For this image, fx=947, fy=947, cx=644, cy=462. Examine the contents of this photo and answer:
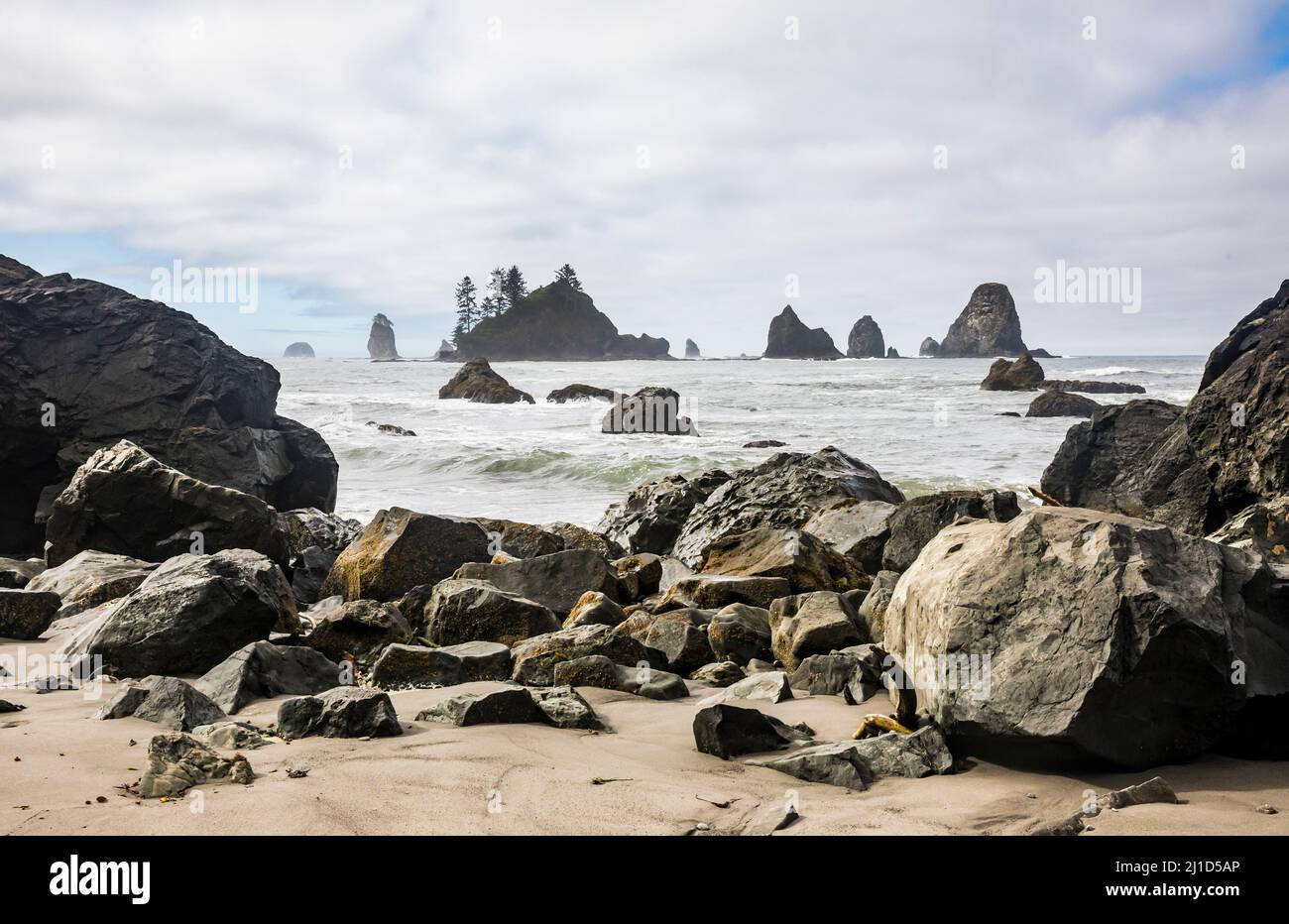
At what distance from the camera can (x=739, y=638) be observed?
5855mm

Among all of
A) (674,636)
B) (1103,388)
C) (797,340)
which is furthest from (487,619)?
(797,340)

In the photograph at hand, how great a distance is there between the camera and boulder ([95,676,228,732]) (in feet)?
13.0

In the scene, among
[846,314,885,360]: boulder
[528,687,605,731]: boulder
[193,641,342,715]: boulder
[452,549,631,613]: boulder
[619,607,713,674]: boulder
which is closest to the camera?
[528,687,605,731]: boulder

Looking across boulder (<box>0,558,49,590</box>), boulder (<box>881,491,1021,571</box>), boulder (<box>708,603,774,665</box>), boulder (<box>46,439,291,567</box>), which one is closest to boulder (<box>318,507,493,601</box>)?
boulder (<box>46,439,291,567</box>)

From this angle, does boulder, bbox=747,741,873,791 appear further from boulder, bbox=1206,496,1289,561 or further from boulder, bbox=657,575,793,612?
boulder, bbox=1206,496,1289,561

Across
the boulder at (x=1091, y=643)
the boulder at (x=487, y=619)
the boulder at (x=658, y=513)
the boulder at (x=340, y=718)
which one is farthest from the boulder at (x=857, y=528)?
the boulder at (x=340, y=718)

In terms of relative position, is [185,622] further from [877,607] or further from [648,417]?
[648,417]

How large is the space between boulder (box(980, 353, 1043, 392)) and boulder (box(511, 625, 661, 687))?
136 ft

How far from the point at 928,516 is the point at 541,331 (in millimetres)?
94176

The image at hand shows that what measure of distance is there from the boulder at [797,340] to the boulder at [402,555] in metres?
104

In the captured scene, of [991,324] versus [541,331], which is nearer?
[541,331]
